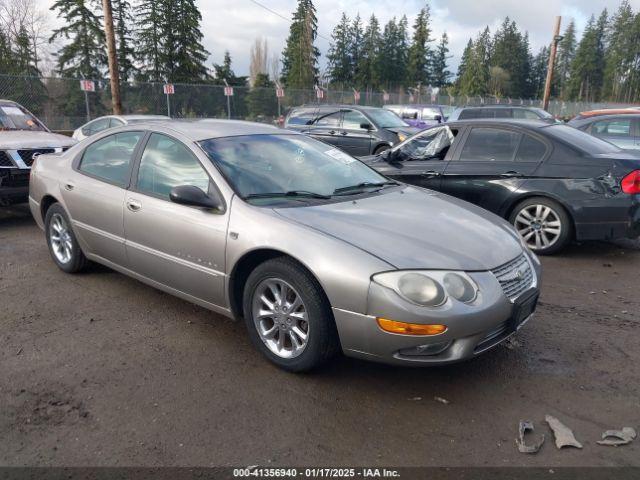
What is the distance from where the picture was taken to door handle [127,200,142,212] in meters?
4.01

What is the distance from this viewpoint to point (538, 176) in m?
5.91

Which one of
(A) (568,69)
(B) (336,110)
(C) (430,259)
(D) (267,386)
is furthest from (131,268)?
(A) (568,69)

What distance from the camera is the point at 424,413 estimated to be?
9.43ft

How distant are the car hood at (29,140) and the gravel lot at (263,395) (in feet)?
12.4

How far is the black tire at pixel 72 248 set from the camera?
4.88 m

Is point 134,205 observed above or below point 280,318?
above

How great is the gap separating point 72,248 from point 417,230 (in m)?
3.39

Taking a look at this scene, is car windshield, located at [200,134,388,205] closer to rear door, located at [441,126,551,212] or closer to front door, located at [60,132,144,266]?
→ front door, located at [60,132,144,266]

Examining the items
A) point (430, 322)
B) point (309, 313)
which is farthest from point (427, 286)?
point (309, 313)

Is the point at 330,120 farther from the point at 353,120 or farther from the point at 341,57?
the point at 341,57

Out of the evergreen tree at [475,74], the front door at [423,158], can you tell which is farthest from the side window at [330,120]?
the evergreen tree at [475,74]

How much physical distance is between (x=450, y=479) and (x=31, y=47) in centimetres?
3987

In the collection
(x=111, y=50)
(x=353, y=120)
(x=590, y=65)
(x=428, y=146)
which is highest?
(x=590, y=65)

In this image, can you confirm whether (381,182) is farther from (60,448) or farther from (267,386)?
(60,448)
